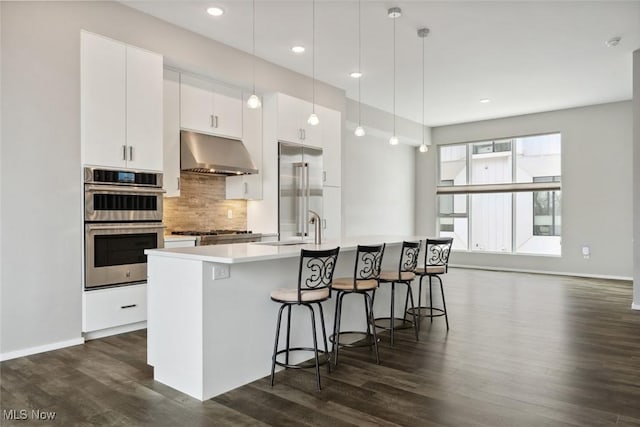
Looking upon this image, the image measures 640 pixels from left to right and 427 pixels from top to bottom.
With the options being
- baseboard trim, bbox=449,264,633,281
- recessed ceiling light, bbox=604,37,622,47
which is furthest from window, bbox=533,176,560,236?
recessed ceiling light, bbox=604,37,622,47

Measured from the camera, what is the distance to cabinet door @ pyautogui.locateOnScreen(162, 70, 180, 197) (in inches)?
190

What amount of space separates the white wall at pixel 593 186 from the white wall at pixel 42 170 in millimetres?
7943

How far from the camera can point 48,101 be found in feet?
12.4

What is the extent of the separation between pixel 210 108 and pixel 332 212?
8.29ft

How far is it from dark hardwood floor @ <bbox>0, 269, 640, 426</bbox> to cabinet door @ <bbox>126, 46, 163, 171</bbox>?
5.94 feet

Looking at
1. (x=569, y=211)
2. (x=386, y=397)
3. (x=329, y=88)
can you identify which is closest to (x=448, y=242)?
(x=386, y=397)

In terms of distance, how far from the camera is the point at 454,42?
16.8ft

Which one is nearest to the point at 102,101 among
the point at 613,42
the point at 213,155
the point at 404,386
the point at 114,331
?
the point at 213,155

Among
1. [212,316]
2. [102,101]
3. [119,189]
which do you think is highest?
[102,101]

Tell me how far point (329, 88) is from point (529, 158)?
477 centimetres

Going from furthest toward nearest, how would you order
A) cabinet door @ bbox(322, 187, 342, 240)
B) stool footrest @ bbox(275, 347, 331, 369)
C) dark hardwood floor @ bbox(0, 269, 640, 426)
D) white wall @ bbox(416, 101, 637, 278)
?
white wall @ bbox(416, 101, 637, 278) → cabinet door @ bbox(322, 187, 342, 240) → stool footrest @ bbox(275, 347, 331, 369) → dark hardwood floor @ bbox(0, 269, 640, 426)

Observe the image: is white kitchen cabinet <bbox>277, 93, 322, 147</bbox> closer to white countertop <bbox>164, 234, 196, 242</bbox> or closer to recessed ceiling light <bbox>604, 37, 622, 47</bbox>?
white countertop <bbox>164, 234, 196, 242</bbox>

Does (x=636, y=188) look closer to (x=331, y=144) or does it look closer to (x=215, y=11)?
(x=331, y=144)

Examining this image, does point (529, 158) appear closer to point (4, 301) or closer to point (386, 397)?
point (386, 397)
